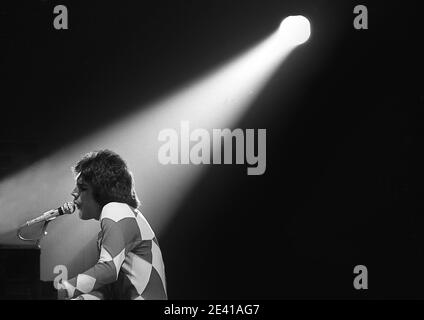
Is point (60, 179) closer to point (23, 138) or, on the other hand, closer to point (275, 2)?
point (23, 138)

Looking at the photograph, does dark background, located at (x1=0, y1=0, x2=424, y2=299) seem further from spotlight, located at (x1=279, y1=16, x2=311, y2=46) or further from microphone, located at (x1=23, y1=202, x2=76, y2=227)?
microphone, located at (x1=23, y1=202, x2=76, y2=227)

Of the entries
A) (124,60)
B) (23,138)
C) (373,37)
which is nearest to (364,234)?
(373,37)

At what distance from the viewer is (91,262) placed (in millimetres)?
4293

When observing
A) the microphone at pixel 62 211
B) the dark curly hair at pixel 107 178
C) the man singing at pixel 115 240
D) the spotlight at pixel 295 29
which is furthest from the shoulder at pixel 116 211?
the spotlight at pixel 295 29

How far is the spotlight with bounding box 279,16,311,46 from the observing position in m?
4.34

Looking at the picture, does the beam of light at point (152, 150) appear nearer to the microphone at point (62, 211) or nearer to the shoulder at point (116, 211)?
the microphone at point (62, 211)

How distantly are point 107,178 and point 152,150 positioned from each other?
1339mm

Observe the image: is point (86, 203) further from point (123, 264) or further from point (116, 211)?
point (123, 264)

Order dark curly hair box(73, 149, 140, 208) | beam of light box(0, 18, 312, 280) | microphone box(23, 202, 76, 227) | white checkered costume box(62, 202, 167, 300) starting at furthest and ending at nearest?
beam of light box(0, 18, 312, 280)
microphone box(23, 202, 76, 227)
dark curly hair box(73, 149, 140, 208)
white checkered costume box(62, 202, 167, 300)

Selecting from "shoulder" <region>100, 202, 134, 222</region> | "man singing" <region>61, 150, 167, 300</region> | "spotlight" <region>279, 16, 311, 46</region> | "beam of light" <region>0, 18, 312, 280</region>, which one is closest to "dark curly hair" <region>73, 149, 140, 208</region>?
"man singing" <region>61, 150, 167, 300</region>

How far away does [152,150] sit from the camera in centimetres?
439

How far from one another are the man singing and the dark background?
1.27 metres

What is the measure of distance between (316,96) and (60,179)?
172 cm

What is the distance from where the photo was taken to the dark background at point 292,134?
431cm
